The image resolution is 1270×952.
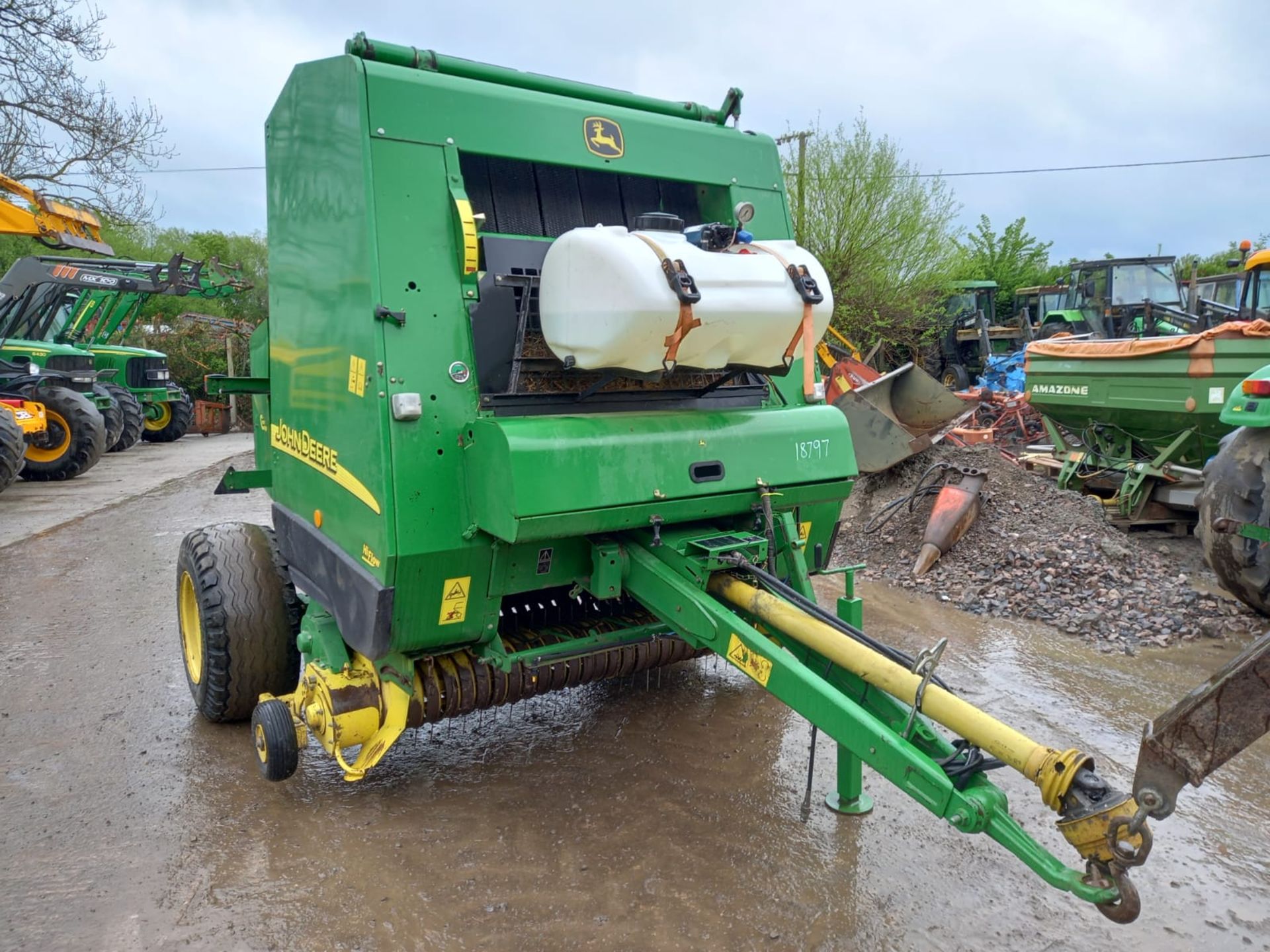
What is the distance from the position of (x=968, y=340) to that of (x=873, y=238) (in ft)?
22.6

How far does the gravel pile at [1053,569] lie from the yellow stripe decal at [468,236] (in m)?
4.13

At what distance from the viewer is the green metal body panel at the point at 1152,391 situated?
631 cm

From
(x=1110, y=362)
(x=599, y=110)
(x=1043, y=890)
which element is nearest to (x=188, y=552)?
(x=599, y=110)

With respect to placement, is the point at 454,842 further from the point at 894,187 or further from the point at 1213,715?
the point at 894,187

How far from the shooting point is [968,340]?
18750 mm

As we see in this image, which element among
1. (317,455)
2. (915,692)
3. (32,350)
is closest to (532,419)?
(317,455)

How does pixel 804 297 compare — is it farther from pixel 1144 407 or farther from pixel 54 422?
pixel 54 422

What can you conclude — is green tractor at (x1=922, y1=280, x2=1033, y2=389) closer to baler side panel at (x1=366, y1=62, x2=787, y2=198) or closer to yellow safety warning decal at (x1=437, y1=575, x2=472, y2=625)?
baler side panel at (x1=366, y1=62, x2=787, y2=198)

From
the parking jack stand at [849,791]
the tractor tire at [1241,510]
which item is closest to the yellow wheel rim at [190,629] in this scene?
the parking jack stand at [849,791]

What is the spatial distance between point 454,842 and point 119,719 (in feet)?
6.85

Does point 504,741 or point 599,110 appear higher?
point 599,110

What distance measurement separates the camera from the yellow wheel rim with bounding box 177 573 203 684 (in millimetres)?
4344

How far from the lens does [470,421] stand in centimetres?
304

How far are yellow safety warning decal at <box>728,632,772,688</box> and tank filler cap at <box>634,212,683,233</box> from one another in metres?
1.42
